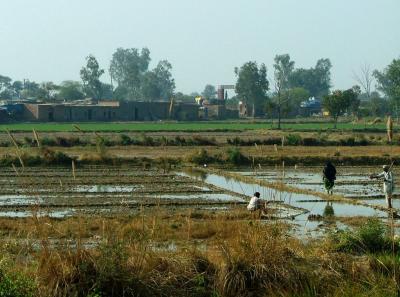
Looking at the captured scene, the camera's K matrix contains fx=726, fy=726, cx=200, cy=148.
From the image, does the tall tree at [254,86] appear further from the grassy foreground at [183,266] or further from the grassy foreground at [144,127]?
the grassy foreground at [183,266]

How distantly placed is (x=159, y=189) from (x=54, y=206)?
5482mm

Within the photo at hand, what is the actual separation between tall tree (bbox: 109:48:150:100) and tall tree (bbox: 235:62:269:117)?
109 ft

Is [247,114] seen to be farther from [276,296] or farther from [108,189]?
[276,296]

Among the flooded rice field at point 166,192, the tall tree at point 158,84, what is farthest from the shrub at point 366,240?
the tall tree at point 158,84

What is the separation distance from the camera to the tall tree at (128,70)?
144 m

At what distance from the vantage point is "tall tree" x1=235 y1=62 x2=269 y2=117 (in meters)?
111

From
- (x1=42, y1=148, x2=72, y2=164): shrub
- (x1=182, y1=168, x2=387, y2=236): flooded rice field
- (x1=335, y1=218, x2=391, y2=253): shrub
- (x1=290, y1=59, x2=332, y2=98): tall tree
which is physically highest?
(x1=290, y1=59, x2=332, y2=98): tall tree

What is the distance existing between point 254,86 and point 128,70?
4317cm

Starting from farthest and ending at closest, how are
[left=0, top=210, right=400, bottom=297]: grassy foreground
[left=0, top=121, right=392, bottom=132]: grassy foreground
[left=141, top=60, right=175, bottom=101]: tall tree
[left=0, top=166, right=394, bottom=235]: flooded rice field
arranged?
[left=141, top=60, right=175, bottom=101]: tall tree, [left=0, top=121, right=392, bottom=132]: grassy foreground, [left=0, top=166, right=394, bottom=235]: flooded rice field, [left=0, top=210, right=400, bottom=297]: grassy foreground

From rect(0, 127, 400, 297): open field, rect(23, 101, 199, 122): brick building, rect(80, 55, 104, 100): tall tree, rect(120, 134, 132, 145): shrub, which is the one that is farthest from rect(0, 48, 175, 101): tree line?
rect(0, 127, 400, 297): open field

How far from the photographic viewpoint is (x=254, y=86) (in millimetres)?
111312

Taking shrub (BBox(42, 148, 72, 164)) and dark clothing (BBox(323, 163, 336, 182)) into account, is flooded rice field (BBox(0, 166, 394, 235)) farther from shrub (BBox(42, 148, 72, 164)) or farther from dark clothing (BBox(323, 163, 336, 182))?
shrub (BBox(42, 148, 72, 164))

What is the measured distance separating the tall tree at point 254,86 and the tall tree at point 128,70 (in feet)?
109

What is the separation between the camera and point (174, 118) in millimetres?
82750
